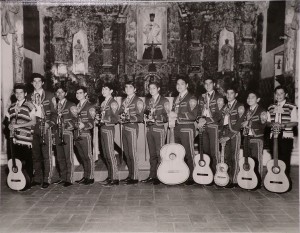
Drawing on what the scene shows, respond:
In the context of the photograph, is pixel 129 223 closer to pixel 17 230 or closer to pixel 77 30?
pixel 17 230

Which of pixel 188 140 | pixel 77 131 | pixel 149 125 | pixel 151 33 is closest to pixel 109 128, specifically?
pixel 77 131

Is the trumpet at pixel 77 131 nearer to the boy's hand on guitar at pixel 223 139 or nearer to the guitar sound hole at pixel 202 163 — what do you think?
the guitar sound hole at pixel 202 163

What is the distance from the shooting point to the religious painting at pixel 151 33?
6863 millimetres

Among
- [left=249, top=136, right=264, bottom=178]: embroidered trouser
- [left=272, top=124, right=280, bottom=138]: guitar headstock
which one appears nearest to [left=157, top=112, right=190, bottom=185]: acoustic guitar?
[left=249, top=136, right=264, bottom=178]: embroidered trouser

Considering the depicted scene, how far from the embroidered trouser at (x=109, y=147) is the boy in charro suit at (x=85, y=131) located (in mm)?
228

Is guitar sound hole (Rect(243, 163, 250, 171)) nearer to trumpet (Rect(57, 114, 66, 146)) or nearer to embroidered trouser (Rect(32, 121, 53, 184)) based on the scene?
trumpet (Rect(57, 114, 66, 146))

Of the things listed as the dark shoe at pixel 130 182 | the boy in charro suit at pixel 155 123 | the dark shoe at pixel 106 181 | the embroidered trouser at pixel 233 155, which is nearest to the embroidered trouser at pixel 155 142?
the boy in charro suit at pixel 155 123

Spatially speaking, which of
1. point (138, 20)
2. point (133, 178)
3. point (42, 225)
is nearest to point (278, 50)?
point (138, 20)

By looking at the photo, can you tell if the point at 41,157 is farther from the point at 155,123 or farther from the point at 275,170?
the point at 275,170

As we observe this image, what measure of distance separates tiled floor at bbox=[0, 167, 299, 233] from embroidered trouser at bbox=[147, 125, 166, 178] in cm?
38

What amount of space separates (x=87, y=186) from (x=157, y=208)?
1.51m

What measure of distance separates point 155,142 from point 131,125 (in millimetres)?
488

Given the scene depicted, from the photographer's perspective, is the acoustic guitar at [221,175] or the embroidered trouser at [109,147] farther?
the embroidered trouser at [109,147]

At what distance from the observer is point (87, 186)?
209 inches
